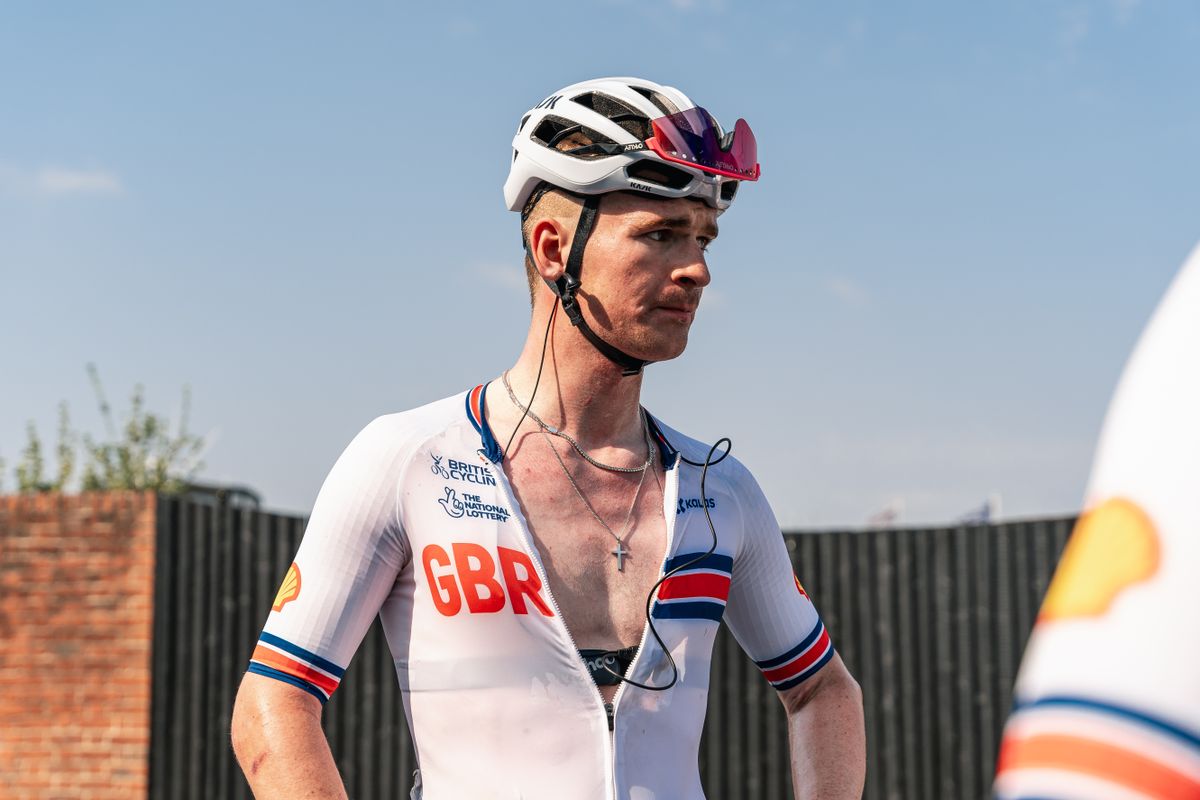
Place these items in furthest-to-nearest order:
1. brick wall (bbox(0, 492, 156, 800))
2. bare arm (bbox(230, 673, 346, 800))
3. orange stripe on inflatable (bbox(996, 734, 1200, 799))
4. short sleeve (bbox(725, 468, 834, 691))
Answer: brick wall (bbox(0, 492, 156, 800)), short sleeve (bbox(725, 468, 834, 691)), bare arm (bbox(230, 673, 346, 800)), orange stripe on inflatable (bbox(996, 734, 1200, 799))

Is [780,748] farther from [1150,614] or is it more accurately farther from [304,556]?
[1150,614]

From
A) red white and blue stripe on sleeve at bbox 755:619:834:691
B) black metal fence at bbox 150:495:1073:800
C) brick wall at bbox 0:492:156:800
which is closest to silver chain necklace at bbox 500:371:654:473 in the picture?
red white and blue stripe on sleeve at bbox 755:619:834:691

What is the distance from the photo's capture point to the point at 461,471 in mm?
2908

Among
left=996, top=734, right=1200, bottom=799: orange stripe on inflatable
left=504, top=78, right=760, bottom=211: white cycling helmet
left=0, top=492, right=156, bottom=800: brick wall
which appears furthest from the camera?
left=0, top=492, right=156, bottom=800: brick wall

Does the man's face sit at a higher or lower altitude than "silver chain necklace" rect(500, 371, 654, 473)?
higher

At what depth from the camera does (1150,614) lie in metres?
0.68

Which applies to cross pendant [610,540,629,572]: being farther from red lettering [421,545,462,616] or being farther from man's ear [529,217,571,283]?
man's ear [529,217,571,283]

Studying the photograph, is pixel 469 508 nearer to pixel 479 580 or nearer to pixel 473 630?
pixel 479 580

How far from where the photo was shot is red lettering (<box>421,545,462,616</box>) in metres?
2.76

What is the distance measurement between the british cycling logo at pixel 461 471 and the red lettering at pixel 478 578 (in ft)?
0.52

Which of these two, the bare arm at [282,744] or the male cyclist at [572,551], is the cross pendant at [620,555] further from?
the bare arm at [282,744]

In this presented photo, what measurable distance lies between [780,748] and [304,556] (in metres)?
8.33

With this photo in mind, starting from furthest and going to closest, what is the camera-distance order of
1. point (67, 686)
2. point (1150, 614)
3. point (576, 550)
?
point (67, 686)
point (576, 550)
point (1150, 614)

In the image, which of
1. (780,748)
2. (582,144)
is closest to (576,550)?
(582,144)
